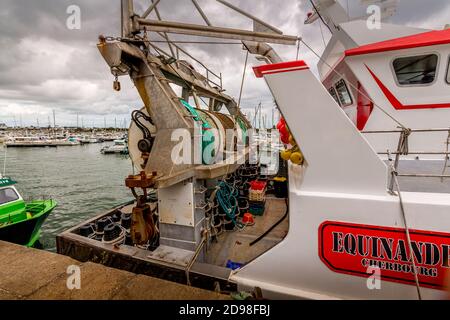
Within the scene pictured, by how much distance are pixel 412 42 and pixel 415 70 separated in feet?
1.56

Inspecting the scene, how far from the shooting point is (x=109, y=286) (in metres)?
2.08

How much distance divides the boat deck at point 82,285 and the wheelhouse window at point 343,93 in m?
4.36

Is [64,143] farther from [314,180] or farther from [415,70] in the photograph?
[415,70]

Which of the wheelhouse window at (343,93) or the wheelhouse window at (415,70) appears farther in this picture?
the wheelhouse window at (343,93)

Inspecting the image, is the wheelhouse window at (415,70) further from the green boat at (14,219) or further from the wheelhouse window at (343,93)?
the green boat at (14,219)

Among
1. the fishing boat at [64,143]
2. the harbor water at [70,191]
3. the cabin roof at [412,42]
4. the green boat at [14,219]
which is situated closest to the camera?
the cabin roof at [412,42]

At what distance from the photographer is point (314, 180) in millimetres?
2600

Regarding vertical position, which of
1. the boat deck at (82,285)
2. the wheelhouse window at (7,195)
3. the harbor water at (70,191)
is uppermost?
the boat deck at (82,285)

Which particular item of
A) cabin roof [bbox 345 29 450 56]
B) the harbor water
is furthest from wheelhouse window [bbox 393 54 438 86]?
the harbor water

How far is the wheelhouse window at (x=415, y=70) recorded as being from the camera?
3.50m

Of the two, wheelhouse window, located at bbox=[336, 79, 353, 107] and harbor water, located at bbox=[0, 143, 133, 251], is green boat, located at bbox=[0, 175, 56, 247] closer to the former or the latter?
harbor water, located at bbox=[0, 143, 133, 251]

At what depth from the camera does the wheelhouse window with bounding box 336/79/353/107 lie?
4309mm

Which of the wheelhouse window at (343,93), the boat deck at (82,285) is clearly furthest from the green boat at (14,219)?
the wheelhouse window at (343,93)

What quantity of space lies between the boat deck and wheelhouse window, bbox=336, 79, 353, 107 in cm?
436
